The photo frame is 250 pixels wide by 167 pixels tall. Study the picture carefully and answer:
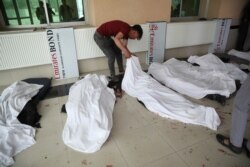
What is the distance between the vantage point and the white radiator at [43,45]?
240 centimetres

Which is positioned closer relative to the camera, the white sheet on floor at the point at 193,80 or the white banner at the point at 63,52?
the white sheet on floor at the point at 193,80

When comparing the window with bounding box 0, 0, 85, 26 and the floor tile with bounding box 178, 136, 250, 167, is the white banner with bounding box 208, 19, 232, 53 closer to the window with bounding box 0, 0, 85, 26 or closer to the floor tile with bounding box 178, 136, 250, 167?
the window with bounding box 0, 0, 85, 26

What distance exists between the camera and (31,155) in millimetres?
1471

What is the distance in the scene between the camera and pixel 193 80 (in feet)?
8.14

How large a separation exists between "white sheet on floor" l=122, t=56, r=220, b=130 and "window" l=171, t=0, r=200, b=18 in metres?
1.94

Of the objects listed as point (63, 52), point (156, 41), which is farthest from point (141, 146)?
point (156, 41)

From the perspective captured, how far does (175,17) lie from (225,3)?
1.01 metres

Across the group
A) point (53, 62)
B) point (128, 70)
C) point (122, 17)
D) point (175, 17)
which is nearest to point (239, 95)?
point (128, 70)

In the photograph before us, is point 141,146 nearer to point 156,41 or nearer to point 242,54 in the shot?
point 156,41

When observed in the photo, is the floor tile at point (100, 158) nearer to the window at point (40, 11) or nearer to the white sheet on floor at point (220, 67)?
the white sheet on floor at point (220, 67)

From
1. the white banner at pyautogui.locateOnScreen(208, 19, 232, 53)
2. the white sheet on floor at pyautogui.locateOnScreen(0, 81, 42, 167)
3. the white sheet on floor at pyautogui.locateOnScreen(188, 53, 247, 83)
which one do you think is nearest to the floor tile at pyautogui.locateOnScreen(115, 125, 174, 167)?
the white sheet on floor at pyautogui.locateOnScreen(0, 81, 42, 167)

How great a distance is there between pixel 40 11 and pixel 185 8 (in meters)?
2.79

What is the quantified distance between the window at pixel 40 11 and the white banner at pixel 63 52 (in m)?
0.43

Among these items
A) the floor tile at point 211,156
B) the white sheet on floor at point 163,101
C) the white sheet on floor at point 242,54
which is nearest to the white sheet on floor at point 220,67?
the white sheet on floor at point 242,54
